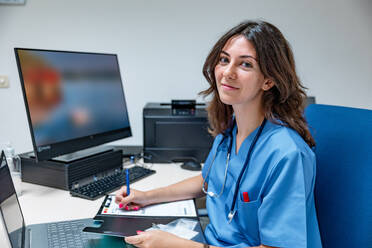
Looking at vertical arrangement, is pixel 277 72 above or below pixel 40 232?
above

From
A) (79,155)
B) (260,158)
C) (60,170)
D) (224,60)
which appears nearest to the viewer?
(260,158)

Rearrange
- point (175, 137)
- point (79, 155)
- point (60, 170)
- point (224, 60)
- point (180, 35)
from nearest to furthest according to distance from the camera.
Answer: point (224, 60) → point (60, 170) → point (79, 155) → point (175, 137) → point (180, 35)

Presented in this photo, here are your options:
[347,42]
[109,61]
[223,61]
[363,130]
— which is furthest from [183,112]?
[347,42]

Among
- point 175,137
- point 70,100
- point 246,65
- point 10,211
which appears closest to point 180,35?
point 175,137

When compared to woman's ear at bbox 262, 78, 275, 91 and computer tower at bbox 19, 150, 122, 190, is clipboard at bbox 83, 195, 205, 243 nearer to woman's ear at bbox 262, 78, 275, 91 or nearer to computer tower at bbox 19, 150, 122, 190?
computer tower at bbox 19, 150, 122, 190

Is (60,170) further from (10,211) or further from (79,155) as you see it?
(10,211)

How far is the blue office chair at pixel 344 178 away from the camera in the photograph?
72 cm

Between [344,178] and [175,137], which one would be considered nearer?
[344,178]

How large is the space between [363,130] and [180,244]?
58cm

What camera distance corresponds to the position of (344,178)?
0.78 metres

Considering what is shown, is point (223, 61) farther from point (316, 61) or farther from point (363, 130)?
point (316, 61)

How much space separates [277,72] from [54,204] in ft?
2.96

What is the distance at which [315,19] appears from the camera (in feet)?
6.02

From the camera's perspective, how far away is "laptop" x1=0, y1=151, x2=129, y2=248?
2.42 feet
